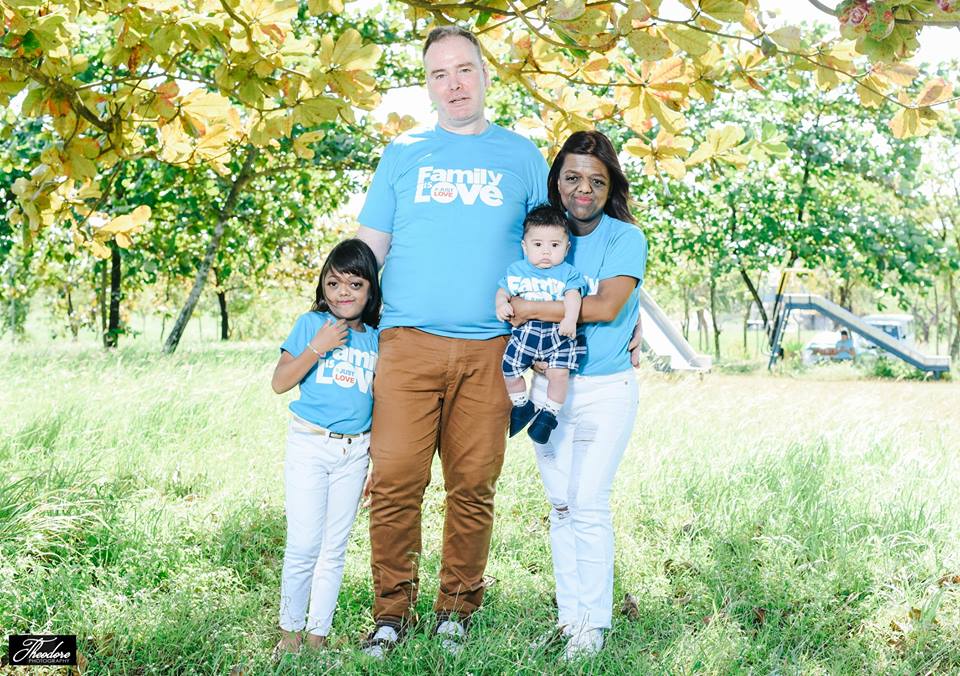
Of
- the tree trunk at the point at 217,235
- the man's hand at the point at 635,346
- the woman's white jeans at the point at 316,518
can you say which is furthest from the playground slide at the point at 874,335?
the woman's white jeans at the point at 316,518

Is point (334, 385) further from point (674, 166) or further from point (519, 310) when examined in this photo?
point (674, 166)

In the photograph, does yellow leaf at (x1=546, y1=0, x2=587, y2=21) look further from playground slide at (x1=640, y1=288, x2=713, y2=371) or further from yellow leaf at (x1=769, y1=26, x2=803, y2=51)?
playground slide at (x1=640, y1=288, x2=713, y2=371)

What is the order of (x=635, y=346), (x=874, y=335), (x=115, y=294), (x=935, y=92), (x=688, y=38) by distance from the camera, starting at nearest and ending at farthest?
1. (x=688, y=38)
2. (x=935, y=92)
3. (x=635, y=346)
4. (x=115, y=294)
5. (x=874, y=335)

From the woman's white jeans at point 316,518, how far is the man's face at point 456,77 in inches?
49.1

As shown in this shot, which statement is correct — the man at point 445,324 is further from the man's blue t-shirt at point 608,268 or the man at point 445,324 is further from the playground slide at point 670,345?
the playground slide at point 670,345

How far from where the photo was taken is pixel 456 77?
2820 millimetres

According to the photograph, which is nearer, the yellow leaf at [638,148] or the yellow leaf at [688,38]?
the yellow leaf at [688,38]

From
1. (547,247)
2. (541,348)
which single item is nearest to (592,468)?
(541,348)

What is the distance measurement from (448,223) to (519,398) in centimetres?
68

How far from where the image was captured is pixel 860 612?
10.9 feet

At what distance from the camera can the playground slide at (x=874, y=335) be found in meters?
15.1

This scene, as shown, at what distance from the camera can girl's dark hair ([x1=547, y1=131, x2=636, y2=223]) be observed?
284 cm

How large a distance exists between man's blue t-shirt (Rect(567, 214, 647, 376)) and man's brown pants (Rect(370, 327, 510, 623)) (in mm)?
346

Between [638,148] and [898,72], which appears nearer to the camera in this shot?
[898,72]
